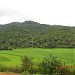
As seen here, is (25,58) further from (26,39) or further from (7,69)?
(26,39)

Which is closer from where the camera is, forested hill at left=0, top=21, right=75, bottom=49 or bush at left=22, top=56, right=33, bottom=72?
bush at left=22, top=56, right=33, bottom=72

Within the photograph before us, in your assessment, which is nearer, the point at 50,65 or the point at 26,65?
the point at 50,65

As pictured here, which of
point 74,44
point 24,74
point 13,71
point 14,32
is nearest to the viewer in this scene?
point 24,74

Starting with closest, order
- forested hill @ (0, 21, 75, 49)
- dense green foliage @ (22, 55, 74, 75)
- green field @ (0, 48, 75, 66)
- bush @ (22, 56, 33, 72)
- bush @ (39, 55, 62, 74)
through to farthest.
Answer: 1. dense green foliage @ (22, 55, 74, 75)
2. bush @ (39, 55, 62, 74)
3. bush @ (22, 56, 33, 72)
4. green field @ (0, 48, 75, 66)
5. forested hill @ (0, 21, 75, 49)

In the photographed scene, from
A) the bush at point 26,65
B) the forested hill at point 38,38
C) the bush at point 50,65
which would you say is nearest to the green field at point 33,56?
the bush at point 26,65

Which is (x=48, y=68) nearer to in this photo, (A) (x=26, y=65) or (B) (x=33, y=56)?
(A) (x=26, y=65)

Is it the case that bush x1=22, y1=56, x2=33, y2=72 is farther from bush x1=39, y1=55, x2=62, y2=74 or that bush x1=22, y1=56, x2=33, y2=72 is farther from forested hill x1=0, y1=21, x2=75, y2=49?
forested hill x1=0, y1=21, x2=75, y2=49

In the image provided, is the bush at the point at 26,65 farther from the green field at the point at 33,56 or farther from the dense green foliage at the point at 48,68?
the green field at the point at 33,56

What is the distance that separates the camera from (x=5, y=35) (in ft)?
319

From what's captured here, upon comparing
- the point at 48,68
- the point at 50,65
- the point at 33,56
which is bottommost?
the point at 48,68

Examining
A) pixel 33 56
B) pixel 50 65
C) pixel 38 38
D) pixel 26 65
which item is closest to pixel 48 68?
pixel 50 65

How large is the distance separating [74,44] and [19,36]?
25334mm

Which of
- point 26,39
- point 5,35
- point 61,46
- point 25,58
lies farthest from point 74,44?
point 25,58

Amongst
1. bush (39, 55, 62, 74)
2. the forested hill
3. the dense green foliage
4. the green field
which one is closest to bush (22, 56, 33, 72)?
the dense green foliage
